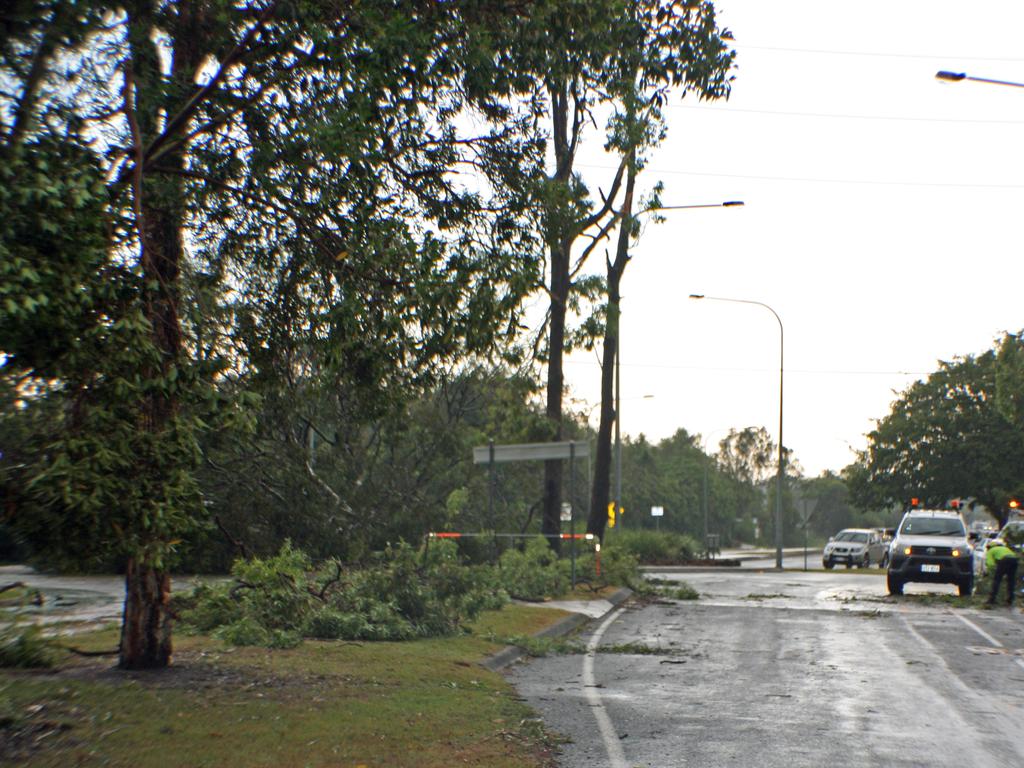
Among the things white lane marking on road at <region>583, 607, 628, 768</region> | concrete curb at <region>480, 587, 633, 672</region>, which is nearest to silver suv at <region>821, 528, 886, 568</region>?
concrete curb at <region>480, 587, 633, 672</region>

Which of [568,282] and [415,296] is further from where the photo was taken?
[568,282]

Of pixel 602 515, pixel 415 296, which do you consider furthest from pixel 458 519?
pixel 415 296

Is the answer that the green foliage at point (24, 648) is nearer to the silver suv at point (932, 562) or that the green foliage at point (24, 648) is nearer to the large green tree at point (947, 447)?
the silver suv at point (932, 562)

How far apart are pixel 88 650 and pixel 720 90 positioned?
341 inches

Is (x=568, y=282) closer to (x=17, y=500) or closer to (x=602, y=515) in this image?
(x=602, y=515)

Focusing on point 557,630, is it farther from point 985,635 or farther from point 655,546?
point 655,546

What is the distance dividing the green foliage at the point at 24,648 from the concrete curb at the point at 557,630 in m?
4.70

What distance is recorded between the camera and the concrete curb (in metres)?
13.8

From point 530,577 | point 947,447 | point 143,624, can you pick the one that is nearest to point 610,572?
point 530,577

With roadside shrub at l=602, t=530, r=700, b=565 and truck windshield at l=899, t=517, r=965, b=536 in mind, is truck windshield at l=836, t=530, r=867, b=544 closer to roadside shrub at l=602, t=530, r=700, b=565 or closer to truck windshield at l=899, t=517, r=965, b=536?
roadside shrub at l=602, t=530, r=700, b=565

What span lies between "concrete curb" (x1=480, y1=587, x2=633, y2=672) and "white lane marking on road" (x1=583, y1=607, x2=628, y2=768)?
2.78 ft

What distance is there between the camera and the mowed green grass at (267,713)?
25.8 ft

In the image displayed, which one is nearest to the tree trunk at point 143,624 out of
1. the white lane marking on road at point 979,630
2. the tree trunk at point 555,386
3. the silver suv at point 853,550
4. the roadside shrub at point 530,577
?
the white lane marking on road at point 979,630

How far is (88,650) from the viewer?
12086 mm
